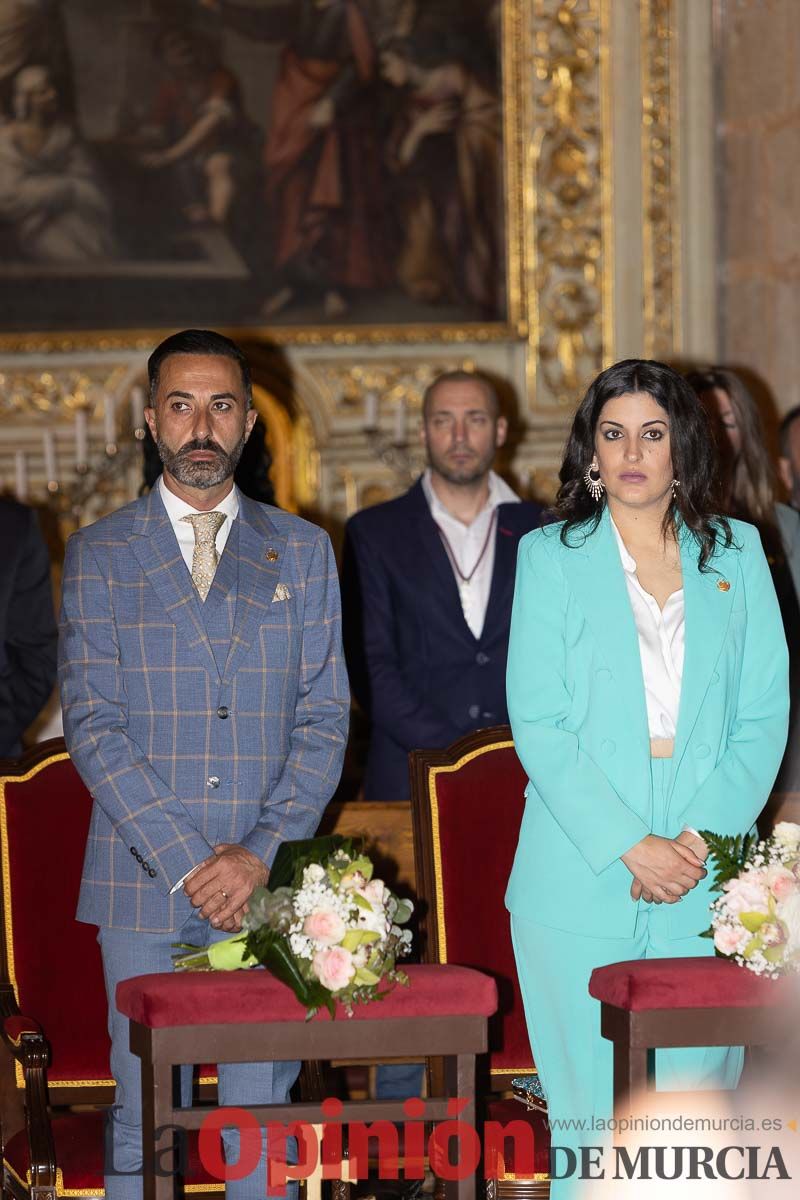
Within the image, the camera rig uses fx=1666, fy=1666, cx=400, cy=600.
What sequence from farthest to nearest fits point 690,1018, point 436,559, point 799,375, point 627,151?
point 627,151 < point 799,375 < point 436,559 < point 690,1018

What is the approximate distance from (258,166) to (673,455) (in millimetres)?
5231

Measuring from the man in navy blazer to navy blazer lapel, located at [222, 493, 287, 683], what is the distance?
5.08 ft

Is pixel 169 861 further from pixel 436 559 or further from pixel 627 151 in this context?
pixel 627 151

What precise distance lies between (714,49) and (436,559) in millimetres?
4552

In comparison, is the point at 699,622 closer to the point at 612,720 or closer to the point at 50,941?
the point at 612,720

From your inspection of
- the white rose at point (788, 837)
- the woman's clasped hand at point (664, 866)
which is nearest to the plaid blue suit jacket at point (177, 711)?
the woman's clasped hand at point (664, 866)

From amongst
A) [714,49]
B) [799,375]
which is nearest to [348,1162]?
[799,375]

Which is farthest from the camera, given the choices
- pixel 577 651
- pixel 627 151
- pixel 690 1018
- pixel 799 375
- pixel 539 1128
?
pixel 627 151

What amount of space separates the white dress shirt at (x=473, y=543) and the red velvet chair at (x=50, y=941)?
1.78 metres

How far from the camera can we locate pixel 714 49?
8.75m

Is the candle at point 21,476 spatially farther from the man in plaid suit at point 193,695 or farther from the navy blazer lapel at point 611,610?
the navy blazer lapel at point 611,610

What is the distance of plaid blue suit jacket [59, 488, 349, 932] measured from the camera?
3.51m

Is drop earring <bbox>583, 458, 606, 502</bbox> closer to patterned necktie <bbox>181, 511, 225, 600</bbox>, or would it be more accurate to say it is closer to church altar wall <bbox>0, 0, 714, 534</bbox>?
patterned necktie <bbox>181, 511, 225, 600</bbox>

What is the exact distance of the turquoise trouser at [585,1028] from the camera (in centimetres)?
331
